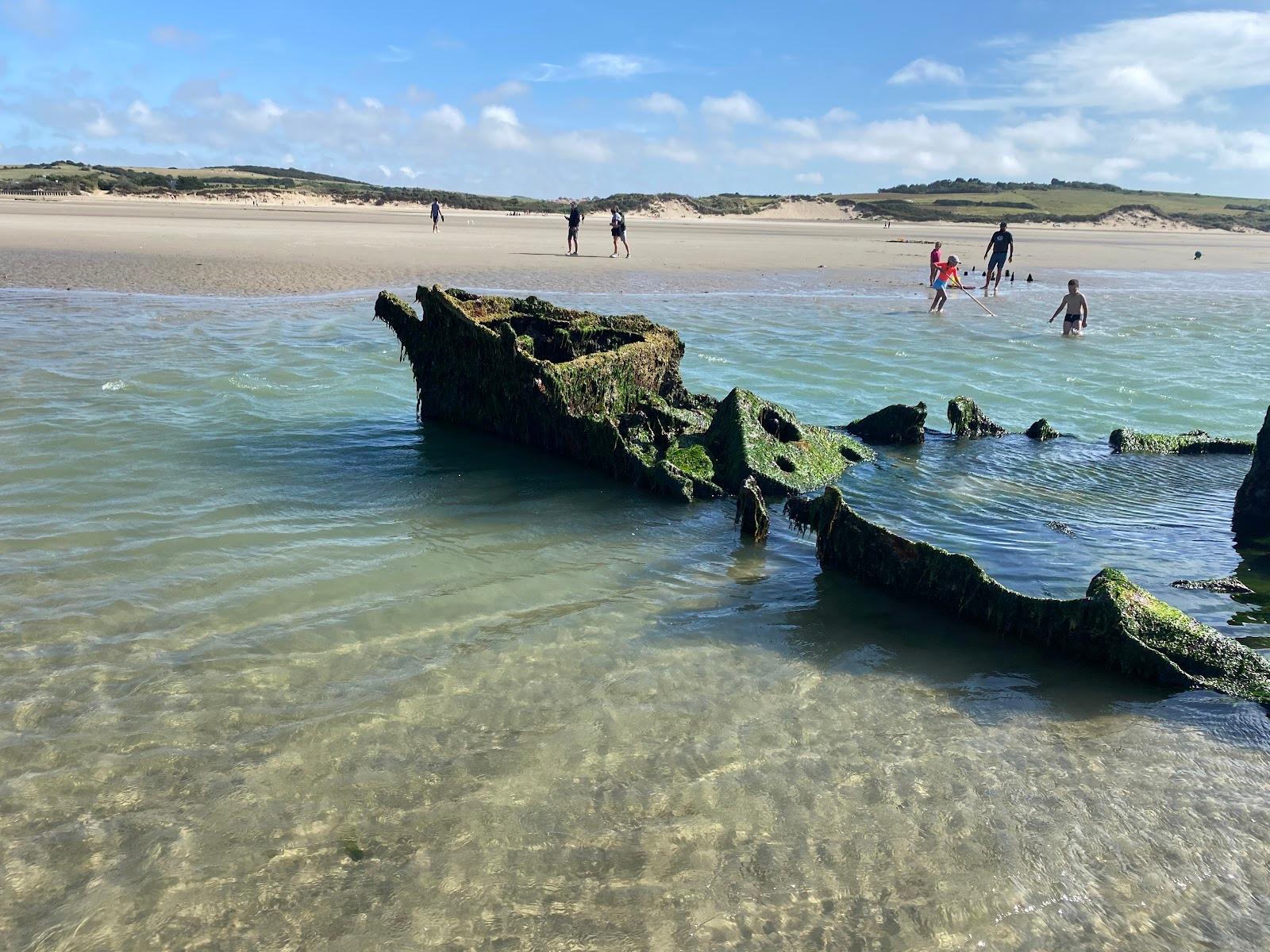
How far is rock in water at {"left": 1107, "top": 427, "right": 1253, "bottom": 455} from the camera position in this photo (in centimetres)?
976

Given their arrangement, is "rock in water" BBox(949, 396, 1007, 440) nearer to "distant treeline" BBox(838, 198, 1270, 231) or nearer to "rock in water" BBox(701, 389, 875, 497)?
"rock in water" BBox(701, 389, 875, 497)

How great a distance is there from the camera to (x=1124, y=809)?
12.2ft

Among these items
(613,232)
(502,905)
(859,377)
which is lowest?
(502,905)

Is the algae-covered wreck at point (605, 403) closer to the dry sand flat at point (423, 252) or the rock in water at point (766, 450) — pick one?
the rock in water at point (766, 450)

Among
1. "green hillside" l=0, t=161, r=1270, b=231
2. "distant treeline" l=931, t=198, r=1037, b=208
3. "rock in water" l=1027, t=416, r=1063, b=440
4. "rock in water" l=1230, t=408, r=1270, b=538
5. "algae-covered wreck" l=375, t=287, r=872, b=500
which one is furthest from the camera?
"distant treeline" l=931, t=198, r=1037, b=208

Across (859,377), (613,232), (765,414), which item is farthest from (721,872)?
(613,232)

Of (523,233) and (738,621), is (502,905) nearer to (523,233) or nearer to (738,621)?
(738,621)

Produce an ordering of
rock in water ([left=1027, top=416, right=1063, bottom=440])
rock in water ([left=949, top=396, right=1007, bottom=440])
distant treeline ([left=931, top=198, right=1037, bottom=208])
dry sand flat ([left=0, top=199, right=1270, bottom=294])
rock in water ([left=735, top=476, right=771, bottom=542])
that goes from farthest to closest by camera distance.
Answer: distant treeline ([left=931, top=198, right=1037, bottom=208])
dry sand flat ([left=0, top=199, right=1270, bottom=294])
rock in water ([left=1027, top=416, right=1063, bottom=440])
rock in water ([left=949, top=396, right=1007, bottom=440])
rock in water ([left=735, top=476, right=771, bottom=542])

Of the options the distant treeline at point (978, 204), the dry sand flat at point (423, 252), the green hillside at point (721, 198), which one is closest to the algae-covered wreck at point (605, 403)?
the dry sand flat at point (423, 252)

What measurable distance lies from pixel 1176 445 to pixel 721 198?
9391 cm

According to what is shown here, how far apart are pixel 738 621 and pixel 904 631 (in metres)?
0.98

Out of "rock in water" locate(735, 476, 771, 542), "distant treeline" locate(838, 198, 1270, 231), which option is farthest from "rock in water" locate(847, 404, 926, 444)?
"distant treeline" locate(838, 198, 1270, 231)

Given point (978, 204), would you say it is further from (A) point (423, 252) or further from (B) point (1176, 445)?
(B) point (1176, 445)

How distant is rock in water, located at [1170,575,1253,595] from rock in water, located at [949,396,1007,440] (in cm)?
399
